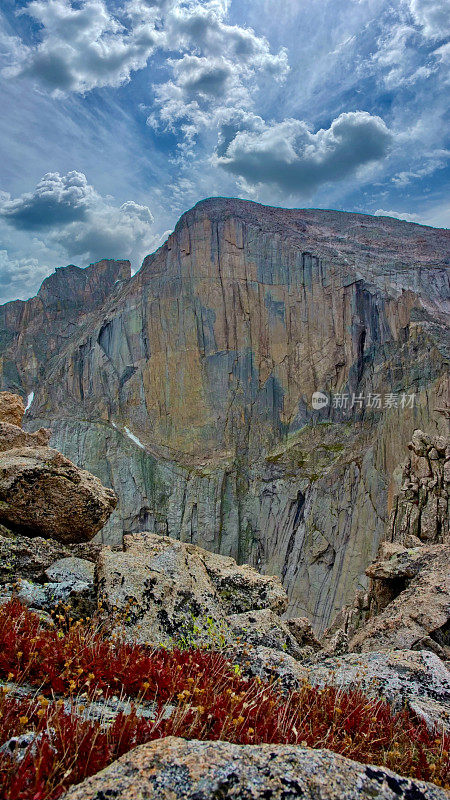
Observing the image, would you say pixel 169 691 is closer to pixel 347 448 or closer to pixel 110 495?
pixel 110 495

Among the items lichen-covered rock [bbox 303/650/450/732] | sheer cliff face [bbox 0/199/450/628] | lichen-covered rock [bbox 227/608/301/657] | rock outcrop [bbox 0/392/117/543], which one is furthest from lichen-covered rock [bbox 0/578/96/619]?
sheer cliff face [bbox 0/199/450/628]

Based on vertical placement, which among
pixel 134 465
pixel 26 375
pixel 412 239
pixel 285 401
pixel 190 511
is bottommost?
pixel 190 511

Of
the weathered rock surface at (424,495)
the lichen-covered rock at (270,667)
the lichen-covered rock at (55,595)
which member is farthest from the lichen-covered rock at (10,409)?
the weathered rock surface at (424,495)

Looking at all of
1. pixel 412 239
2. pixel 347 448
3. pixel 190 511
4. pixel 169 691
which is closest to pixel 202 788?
pixel 169 691

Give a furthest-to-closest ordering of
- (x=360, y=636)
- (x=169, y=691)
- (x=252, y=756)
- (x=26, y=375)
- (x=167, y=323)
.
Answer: (x=26, y=375)
(x=167, y=323)
(x=360, y=636)
(x=169, y=691)
(x=252, y=756)

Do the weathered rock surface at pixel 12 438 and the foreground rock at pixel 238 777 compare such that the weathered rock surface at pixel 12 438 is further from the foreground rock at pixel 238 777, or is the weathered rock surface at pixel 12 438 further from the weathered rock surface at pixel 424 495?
the weathered rock surface at pixel 424 495

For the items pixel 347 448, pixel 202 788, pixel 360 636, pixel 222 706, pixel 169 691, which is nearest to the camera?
pixel 202 788

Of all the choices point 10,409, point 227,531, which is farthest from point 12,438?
point 227,531
